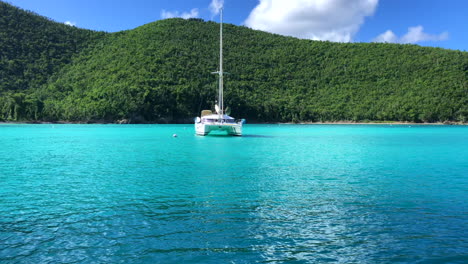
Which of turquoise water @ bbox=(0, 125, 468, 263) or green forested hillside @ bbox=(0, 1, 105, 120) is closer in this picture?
turquoise water @ bbox=(0, 125, 468, 263)

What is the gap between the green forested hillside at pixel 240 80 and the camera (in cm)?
10631

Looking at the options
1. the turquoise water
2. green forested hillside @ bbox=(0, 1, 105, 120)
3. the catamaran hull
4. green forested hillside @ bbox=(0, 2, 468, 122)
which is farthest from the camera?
green forested hillside @ bbox=(0, 2, 468, 122)

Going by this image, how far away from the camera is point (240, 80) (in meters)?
131

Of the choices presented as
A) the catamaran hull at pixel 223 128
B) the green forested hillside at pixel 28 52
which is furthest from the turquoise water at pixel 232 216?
the green forested hillside at pixel 28 52

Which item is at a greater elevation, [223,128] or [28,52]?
[28,52]

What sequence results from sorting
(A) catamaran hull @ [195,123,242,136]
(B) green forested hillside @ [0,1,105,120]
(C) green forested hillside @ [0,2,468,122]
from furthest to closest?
(C) green forested hillside @ [0,2,468,122]
(B) green forested hillside @ [0,1,105,120]
(A) catamaran hull @ [195,123,242,136]

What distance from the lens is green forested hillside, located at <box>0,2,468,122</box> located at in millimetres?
106312

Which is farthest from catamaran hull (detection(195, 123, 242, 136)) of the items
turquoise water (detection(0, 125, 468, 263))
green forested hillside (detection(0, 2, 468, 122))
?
green forested hillside (detection(0, 2, 468, 122))

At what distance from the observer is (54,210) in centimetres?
898

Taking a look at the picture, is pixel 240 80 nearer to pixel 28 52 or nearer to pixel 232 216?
pixel 28 52

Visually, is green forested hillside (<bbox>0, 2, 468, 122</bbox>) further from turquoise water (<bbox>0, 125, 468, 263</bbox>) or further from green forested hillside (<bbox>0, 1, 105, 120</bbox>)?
turquoise water (<bbox>0, 125, 468, 263</bbox>)

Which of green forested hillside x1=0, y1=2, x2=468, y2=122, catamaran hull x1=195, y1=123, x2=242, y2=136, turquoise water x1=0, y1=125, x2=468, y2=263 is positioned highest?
green forested hillside x1=0, y1=2, x2=468, y2=122

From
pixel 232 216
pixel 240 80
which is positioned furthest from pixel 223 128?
pixel 240 80

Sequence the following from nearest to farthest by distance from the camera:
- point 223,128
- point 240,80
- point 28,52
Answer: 1. point 223,128
2. point 28,52
3. point 240,80
